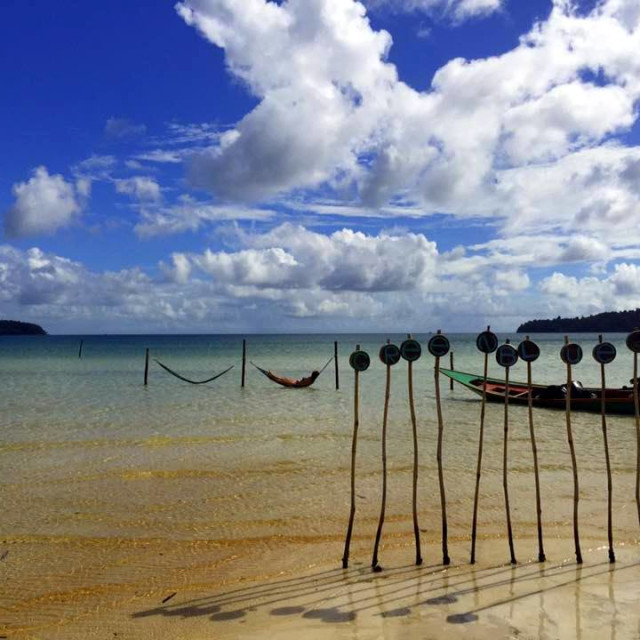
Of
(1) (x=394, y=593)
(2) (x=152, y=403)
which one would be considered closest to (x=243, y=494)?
(1) (x=394, y=593)

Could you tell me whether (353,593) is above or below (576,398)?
below

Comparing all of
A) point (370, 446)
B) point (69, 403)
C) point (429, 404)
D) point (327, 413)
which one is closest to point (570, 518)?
point (370, 446)

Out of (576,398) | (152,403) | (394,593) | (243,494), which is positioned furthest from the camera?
(152,403)

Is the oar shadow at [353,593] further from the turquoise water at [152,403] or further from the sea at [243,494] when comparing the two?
the turquoise water at [152,403]

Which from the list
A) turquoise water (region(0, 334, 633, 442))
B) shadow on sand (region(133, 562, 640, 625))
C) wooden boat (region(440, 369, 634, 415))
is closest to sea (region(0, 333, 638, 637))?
turquoise water (region(0, 334, 633, 442))

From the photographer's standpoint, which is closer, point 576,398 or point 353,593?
point 353,593

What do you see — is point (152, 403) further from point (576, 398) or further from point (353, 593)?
point (353, 593)

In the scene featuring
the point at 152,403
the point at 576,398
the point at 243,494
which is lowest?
the point at 243,494

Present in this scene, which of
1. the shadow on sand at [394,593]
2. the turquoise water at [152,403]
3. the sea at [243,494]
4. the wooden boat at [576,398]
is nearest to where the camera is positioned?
the shadow on sand at [394,593]

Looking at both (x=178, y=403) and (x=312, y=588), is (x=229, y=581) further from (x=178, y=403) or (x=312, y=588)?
(x=178, y=403)

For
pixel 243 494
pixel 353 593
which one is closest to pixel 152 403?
pixel 243 494

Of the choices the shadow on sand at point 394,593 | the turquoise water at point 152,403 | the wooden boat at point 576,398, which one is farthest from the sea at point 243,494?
the wooden boat at point 576,398

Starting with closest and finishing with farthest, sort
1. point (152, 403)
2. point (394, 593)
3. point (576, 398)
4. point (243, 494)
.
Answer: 1. point (394, 593)
2. point (243, 494)
3. point (576, 398)
4. point (152, 403)

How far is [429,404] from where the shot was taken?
20.5 m
